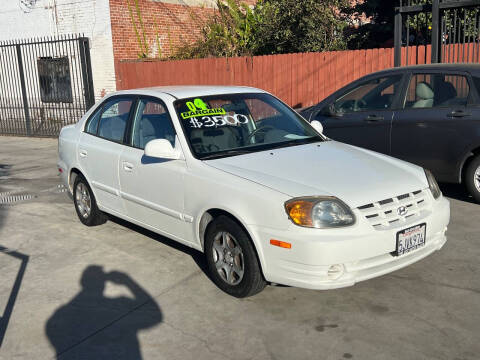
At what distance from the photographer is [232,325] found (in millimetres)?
3898

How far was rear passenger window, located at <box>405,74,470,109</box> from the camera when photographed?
6.54 meters

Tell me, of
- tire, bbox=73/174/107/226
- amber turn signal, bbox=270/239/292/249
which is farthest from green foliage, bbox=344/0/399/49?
amber turn signal, bbox=270/239/292/249

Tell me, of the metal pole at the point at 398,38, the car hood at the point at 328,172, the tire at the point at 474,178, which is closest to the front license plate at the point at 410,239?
the car hood at the point at 328,172

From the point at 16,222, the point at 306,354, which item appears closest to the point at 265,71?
the point at 16,222

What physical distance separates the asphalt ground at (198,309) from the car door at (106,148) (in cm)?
53

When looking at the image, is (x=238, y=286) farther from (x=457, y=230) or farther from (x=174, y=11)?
(x=174, y=11)

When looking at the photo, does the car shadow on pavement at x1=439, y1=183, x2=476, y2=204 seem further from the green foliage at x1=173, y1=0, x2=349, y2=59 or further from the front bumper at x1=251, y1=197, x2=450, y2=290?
the green foliage at x1=173, y1=0, x2=349, y2=59

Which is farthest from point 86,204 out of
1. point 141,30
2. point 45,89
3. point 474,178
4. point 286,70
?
point 45,89

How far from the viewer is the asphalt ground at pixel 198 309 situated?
11.8 feet

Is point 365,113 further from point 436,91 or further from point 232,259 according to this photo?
point 232,259

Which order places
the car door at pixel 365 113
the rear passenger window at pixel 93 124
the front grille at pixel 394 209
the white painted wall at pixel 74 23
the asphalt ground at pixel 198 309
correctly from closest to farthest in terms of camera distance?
1. the asphalt ground at pixel 198 309
2. the front grille at pixel 394 209
3. the rear passenger window at pixel 93 124
4. the car door at pixel 365 113
5. the white painted wall at pixel 74 23

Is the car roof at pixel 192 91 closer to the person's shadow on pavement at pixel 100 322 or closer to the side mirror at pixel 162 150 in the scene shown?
the side mirror at pixel 162 150

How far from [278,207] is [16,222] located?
4220 mm

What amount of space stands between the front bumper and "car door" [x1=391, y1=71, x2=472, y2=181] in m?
2.97
